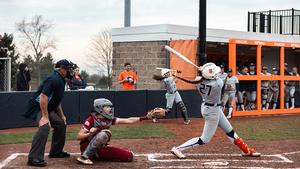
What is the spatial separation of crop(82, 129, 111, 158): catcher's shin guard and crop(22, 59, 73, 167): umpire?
0.74m

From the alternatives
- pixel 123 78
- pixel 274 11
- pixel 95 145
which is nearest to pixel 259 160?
pixel 95 145

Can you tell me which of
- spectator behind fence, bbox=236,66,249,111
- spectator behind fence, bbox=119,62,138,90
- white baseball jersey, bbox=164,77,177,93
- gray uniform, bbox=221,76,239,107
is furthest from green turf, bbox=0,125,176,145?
spectator behind fence, bbox=236,66,249,111

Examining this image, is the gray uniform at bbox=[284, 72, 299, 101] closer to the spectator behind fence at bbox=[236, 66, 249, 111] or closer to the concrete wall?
the spectator behind fence at bbox=[236, 66, 249, 111]

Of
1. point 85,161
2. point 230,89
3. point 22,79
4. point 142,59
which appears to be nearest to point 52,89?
point 85,161

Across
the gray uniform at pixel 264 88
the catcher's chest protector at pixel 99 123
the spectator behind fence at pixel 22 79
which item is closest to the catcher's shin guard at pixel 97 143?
the catcher's chest protector at pixel 99 123

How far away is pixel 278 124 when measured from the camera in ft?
36.0

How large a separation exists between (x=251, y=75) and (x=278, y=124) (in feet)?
8.69

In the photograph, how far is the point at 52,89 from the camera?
5648mm

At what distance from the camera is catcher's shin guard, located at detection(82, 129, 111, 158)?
545 centimetres

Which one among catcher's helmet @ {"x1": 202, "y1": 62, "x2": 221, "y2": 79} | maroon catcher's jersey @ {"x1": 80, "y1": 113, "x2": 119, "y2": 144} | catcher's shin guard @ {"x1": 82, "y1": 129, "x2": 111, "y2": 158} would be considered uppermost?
catcher's helmet @ {"x1": 202, "y1": 62, "x2": 221, "y2": 79}

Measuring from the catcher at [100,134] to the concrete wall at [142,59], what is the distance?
775 centimetres

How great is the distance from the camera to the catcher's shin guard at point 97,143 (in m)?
5.45

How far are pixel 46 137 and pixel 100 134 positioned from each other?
3.18 feet

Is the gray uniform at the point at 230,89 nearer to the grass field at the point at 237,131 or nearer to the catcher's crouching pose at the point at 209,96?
the grass field at the point at 237,131
